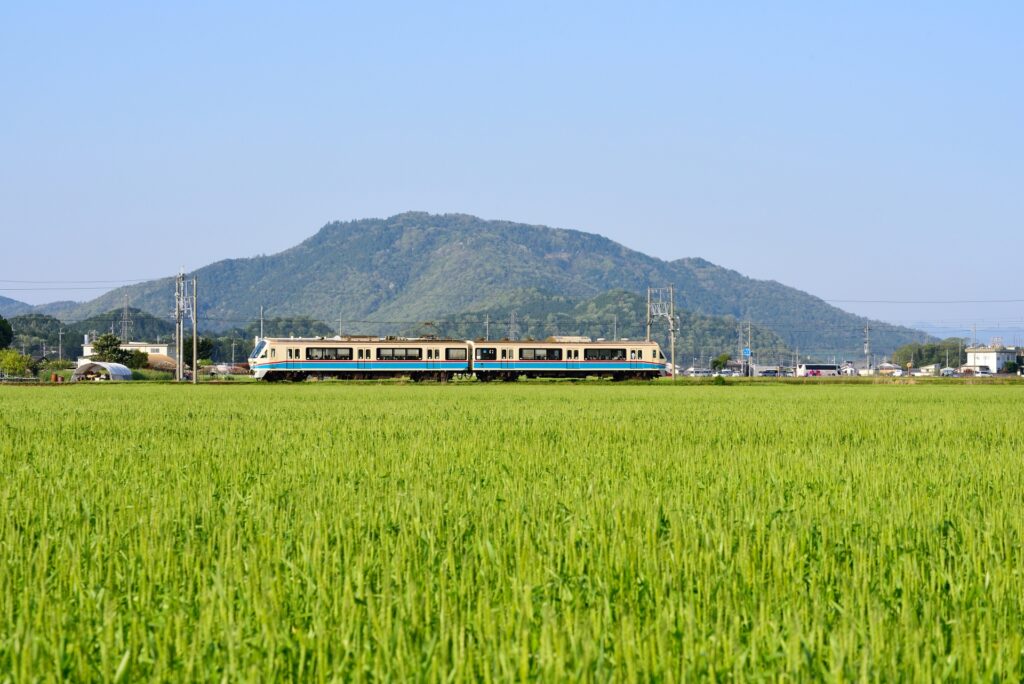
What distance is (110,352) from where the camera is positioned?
10756 centimetres

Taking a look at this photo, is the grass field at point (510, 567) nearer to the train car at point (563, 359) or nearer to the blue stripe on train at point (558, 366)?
the train car at point (563, 359)

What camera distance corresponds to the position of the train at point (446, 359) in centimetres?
5638

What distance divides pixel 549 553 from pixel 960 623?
1919 millimetres

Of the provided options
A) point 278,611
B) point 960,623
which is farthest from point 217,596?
point 960,623

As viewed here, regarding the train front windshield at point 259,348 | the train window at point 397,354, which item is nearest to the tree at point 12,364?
the train front windshield at point 259,348

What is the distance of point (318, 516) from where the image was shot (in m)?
5.85

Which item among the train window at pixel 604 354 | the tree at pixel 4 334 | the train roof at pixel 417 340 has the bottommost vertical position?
the train window at pixel 604 354

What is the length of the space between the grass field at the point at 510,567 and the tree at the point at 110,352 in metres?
104

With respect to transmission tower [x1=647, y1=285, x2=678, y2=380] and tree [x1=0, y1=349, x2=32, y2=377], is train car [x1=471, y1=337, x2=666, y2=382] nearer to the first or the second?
transmission tower [x1=647, y1=285, x2=678, y2=380]

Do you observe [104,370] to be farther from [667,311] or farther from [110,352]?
[667,311]

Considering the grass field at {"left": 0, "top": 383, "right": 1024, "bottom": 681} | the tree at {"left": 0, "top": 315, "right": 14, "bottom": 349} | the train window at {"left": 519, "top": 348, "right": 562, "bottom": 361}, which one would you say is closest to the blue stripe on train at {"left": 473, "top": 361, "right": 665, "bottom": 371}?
the train window at {"left": 519, "top": 348, "right": 562, "bottom": 361}

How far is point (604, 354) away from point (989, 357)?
131777mm

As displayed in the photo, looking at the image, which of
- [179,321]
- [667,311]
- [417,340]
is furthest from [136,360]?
[667,311]

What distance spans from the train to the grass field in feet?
152
